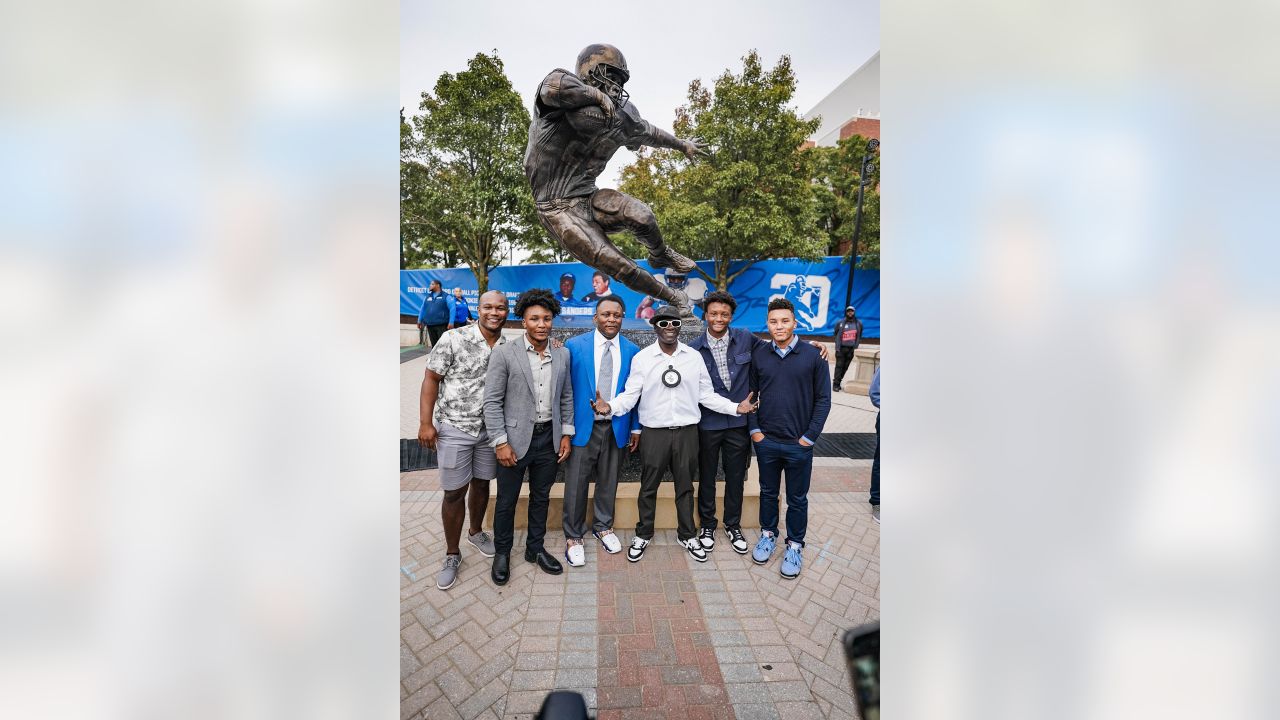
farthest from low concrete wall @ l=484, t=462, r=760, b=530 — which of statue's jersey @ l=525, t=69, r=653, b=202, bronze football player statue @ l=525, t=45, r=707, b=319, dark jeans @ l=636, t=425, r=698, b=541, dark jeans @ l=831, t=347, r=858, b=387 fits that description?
dark jeans @ l=831, t=347, r=858, b=387

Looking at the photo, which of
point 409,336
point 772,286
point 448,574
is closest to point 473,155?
point 409,336

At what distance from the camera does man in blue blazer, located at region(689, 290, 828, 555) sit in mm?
3865

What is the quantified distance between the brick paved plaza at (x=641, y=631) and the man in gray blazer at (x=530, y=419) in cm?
32

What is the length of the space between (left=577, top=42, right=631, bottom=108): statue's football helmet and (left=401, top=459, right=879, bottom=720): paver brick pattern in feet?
12.1

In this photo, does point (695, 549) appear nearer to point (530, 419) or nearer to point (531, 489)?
point (531, 489)

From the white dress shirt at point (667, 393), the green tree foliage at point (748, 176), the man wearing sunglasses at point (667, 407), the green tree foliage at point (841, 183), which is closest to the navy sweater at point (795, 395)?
the man wearing sunglasses at point (667, 407)

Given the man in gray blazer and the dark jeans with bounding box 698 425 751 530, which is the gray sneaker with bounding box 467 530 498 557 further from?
the dark jeans with bounding box 698 425 751 530

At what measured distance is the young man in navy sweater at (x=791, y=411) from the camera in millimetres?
3594

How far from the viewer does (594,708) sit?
230cm

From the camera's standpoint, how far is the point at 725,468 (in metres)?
4.05

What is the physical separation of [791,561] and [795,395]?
3.88ft
